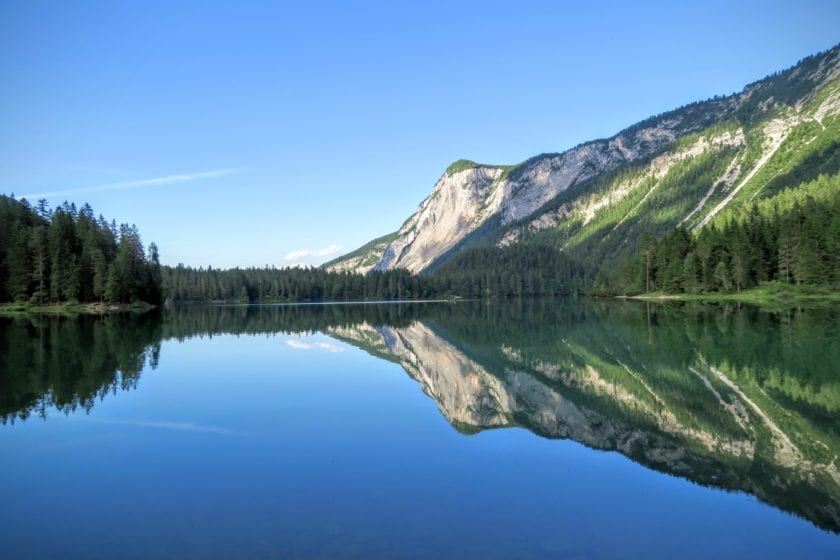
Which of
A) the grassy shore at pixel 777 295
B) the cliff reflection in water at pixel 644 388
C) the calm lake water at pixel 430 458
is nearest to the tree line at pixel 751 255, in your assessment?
the grassy shore at pixel 777 295

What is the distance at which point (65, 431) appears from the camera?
18641 mm

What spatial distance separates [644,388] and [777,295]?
77.7 m

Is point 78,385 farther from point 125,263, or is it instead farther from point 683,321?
point 125,263

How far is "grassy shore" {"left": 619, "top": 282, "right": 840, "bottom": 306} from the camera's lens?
8201 centimetres

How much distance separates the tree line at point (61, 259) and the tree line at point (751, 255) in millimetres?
98642

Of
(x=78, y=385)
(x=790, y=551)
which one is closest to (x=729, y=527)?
(x=790, y=551)

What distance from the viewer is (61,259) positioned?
94312 millimetres

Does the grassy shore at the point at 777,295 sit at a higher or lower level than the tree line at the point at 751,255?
lower

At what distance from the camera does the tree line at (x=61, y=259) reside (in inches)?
3647

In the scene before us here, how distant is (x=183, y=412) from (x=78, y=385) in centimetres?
829

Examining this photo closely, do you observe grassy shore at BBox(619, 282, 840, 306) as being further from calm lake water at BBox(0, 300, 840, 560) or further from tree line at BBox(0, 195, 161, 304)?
tree line at BBox(0, 195, 161, 304)

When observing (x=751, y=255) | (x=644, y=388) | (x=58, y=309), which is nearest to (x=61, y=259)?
(x=58, y=309)

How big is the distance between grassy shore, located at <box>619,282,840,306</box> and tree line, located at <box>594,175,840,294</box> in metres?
1.38

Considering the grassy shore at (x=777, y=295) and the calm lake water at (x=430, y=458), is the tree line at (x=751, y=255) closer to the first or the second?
the grassy shore at (x=777, y=295)
